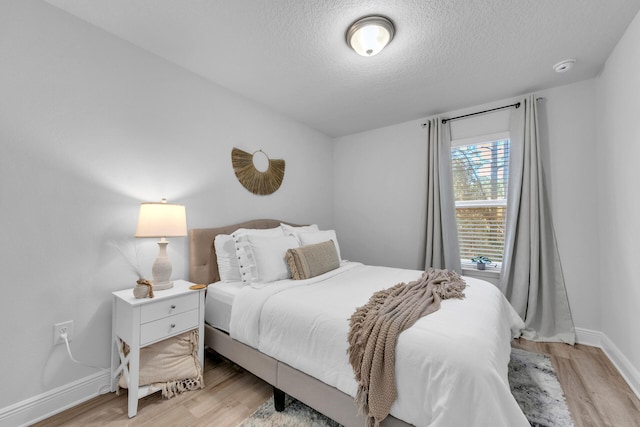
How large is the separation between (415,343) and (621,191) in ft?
7.02

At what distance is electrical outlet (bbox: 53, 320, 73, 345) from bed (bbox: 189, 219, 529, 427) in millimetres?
779

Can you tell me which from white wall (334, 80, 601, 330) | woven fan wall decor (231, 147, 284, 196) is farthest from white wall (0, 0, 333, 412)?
white wall (334, 80, 601, 330)

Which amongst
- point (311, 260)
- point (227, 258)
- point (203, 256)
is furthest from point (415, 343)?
point (203, 256)

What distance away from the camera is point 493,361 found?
1.10m

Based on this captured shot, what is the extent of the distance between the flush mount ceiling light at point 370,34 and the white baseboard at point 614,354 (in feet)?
9.18

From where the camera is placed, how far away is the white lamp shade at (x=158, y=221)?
175cm

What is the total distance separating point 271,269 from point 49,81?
1871 millimetres

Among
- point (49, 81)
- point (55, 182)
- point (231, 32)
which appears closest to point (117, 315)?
point (55, 182)

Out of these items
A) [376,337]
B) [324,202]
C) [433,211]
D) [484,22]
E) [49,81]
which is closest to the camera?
[376,337]

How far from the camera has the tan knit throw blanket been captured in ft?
3.80

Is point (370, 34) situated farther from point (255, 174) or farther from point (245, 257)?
point (245, 257)

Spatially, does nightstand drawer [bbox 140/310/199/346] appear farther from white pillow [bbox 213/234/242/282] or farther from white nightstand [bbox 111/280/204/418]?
white pillow [bbox 213/234/242/282]

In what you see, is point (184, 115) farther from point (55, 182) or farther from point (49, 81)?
point (55, 182)

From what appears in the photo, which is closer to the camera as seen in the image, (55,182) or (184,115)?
(55,182)
